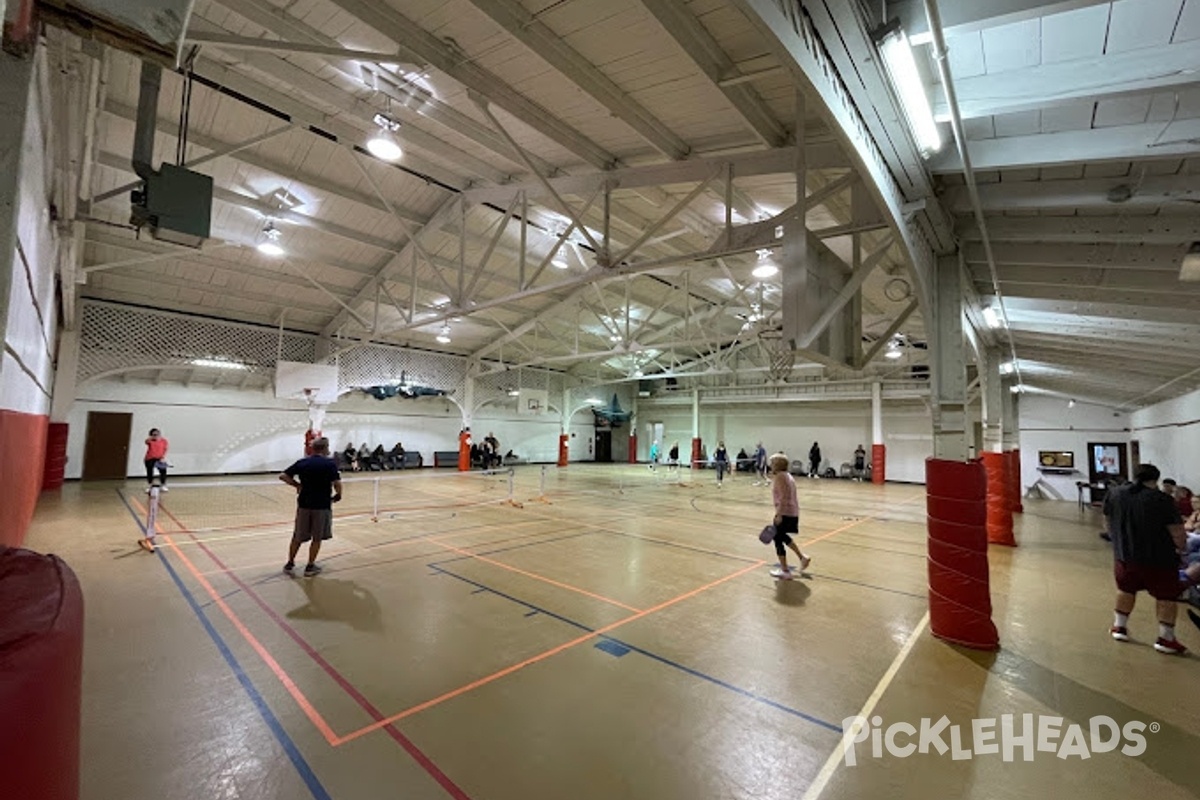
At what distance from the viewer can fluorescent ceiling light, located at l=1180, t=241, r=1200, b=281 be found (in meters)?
4.08

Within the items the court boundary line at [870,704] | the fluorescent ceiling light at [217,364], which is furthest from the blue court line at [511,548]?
the fluorescent ceiling light at [217,364]

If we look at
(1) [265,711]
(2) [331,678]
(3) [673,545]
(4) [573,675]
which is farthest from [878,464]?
(1) [265,711]

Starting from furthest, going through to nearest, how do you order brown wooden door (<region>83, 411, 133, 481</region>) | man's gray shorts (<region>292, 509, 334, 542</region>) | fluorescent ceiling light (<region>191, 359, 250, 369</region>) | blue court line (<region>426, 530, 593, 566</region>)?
fluorescent ceiling light (<region>191, 359, 250, 369</region>), brown wooden door (<region>83, 411, 133, 481</region>), blue court line (<region>426, 530, 593, 566</region>), man's gray shorts (<region>292, 509, 334, 542</region>)

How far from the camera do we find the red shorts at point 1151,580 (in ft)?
13.6

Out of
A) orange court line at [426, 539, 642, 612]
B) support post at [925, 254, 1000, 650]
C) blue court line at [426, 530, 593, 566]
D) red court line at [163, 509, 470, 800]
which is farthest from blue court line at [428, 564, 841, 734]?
support post at [925, 254, 1000, 650]

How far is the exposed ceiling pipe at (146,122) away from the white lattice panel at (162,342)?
44.5 ft

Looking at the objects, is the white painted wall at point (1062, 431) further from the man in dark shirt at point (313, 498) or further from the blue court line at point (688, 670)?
the man in dark shirt at point (313, 498)

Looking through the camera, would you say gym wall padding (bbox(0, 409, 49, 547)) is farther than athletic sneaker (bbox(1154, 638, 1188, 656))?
Yes

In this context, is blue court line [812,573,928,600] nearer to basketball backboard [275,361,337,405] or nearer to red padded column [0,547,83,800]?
red padded column [0,547,83,800]

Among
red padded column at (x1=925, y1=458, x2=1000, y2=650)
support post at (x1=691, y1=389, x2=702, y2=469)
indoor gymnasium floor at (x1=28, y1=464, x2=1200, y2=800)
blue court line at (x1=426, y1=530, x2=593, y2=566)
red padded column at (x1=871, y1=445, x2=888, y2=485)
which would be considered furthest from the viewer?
support post at (x1=691, y1=389, x2=702, y2=469)

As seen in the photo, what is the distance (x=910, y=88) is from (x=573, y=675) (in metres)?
4.55

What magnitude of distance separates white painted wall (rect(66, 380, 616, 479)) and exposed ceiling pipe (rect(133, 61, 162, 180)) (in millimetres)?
14678

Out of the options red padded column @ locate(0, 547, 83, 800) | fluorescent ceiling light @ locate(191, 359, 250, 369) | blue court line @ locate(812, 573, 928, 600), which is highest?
fluorescent ceiling light @ locate(191, 359, 250, 369)

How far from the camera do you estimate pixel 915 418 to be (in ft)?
68.6
